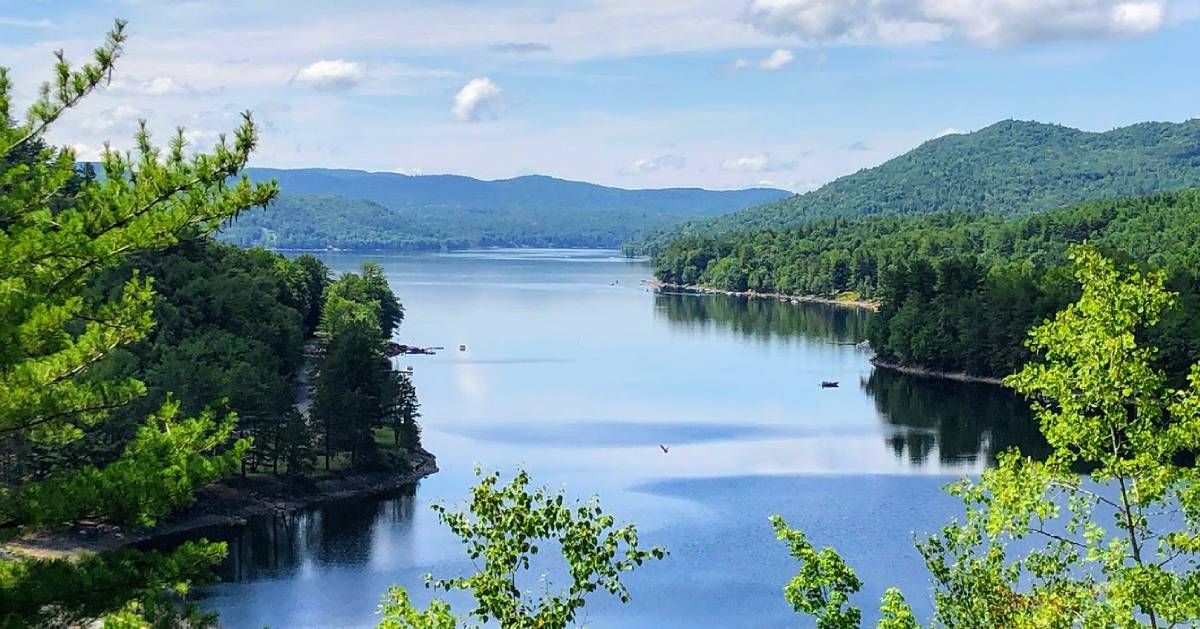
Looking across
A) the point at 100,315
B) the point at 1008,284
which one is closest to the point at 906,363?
the point at 1008,284

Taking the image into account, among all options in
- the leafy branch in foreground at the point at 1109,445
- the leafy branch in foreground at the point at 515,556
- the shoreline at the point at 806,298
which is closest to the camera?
the leafy branch in foreground at the point at 1109,445

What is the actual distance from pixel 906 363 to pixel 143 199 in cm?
9230

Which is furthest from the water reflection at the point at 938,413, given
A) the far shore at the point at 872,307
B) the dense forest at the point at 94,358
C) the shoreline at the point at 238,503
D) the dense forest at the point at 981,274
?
the dense forest at the point at 94,358

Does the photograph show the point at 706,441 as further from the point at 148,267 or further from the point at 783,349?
the point at 783,349

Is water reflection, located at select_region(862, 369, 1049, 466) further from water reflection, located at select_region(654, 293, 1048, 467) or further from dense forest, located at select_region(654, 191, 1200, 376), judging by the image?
dense forest, located at select_region(654, 191, 1200, 376)

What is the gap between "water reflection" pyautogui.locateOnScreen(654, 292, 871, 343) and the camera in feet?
429

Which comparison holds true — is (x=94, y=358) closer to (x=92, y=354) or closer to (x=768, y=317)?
(x=92, y=354)

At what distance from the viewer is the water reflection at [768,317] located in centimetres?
13088

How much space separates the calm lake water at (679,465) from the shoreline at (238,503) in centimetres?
115

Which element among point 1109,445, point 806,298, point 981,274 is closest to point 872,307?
point 806,298

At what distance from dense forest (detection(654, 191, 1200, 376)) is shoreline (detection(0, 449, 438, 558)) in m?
34.1

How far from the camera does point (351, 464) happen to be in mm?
60875

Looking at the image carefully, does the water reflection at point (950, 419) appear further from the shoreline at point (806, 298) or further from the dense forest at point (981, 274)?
the shoreline at point (806, 298)

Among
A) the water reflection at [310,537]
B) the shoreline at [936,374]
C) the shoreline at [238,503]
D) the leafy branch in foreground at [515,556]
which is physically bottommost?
the water reflection at [310,537]
